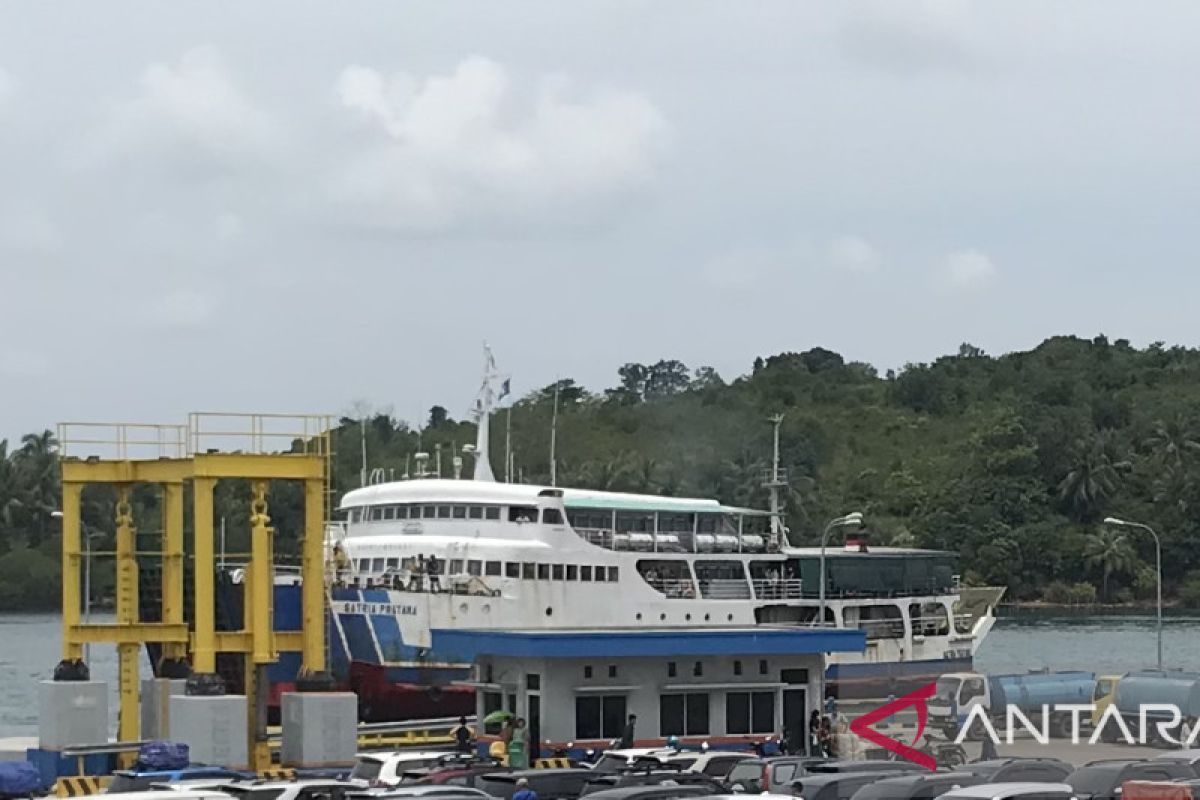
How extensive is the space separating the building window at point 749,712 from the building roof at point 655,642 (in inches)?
37.2

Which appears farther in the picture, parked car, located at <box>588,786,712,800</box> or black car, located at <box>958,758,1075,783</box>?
black car, located at <box>958,758,1075,783</box>

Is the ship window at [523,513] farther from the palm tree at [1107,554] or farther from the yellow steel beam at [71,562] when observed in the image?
the palm tree at [1107,554]

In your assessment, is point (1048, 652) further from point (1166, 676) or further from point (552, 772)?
point (552, 772)

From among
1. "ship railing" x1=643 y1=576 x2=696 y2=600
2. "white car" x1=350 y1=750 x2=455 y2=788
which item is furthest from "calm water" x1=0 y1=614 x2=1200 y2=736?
"white car" x1=350 y1=750 x2=455 y2=788

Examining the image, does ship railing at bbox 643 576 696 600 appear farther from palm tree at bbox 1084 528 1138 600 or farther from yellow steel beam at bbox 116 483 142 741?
palm tree at bbox 1084 528 1138 600

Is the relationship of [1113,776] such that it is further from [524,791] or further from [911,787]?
[524,791]

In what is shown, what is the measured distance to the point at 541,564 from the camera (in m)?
56.6

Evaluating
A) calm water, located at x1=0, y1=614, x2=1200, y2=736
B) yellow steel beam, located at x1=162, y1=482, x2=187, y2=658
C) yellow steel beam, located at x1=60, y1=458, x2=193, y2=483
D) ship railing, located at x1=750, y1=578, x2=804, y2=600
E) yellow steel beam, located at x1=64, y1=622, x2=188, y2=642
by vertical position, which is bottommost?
calm water, located at x1=0, y1=614, x2=1200, y2=736

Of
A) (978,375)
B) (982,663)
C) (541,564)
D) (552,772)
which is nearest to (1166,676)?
(541,564)

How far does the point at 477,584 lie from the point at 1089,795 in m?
29.8

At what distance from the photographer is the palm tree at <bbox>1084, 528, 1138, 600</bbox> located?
452 ft

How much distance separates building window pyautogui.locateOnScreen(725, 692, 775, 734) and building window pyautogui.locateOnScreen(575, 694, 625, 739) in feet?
7.72

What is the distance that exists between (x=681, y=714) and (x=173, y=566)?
10.1 m

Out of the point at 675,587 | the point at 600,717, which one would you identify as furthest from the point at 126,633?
the point at 675,587
